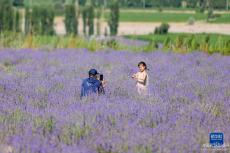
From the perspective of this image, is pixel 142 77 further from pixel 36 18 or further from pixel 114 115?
pixel 36 18

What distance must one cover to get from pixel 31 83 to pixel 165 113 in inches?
154

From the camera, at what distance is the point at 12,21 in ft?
137

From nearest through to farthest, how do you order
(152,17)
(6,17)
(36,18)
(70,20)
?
1. (6,17)
2. (36,18)
3. (70,20)
4. (152,17)

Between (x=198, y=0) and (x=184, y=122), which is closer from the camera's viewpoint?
(x=184, y=122)

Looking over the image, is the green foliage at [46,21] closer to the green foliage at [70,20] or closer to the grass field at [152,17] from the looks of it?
the green foliage at [70,20]

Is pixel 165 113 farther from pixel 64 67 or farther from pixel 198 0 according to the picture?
pixel 198 0

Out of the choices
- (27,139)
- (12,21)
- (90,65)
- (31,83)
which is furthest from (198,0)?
(27,139)

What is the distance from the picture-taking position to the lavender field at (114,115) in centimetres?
517

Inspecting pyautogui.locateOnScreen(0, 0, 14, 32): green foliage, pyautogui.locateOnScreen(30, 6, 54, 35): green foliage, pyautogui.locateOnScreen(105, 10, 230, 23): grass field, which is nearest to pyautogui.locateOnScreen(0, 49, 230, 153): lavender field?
pyautogui.locateOnScreen(0, 0, 14, 32): green foliage

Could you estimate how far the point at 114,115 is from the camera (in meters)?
6.47

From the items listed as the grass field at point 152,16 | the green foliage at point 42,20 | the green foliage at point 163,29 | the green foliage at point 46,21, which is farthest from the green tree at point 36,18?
the grass field at point 152,16

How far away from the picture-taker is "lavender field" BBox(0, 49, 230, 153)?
517 cm

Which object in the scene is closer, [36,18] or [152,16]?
[36,18]

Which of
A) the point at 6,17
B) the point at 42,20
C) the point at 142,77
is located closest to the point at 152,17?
the point at 42,20
